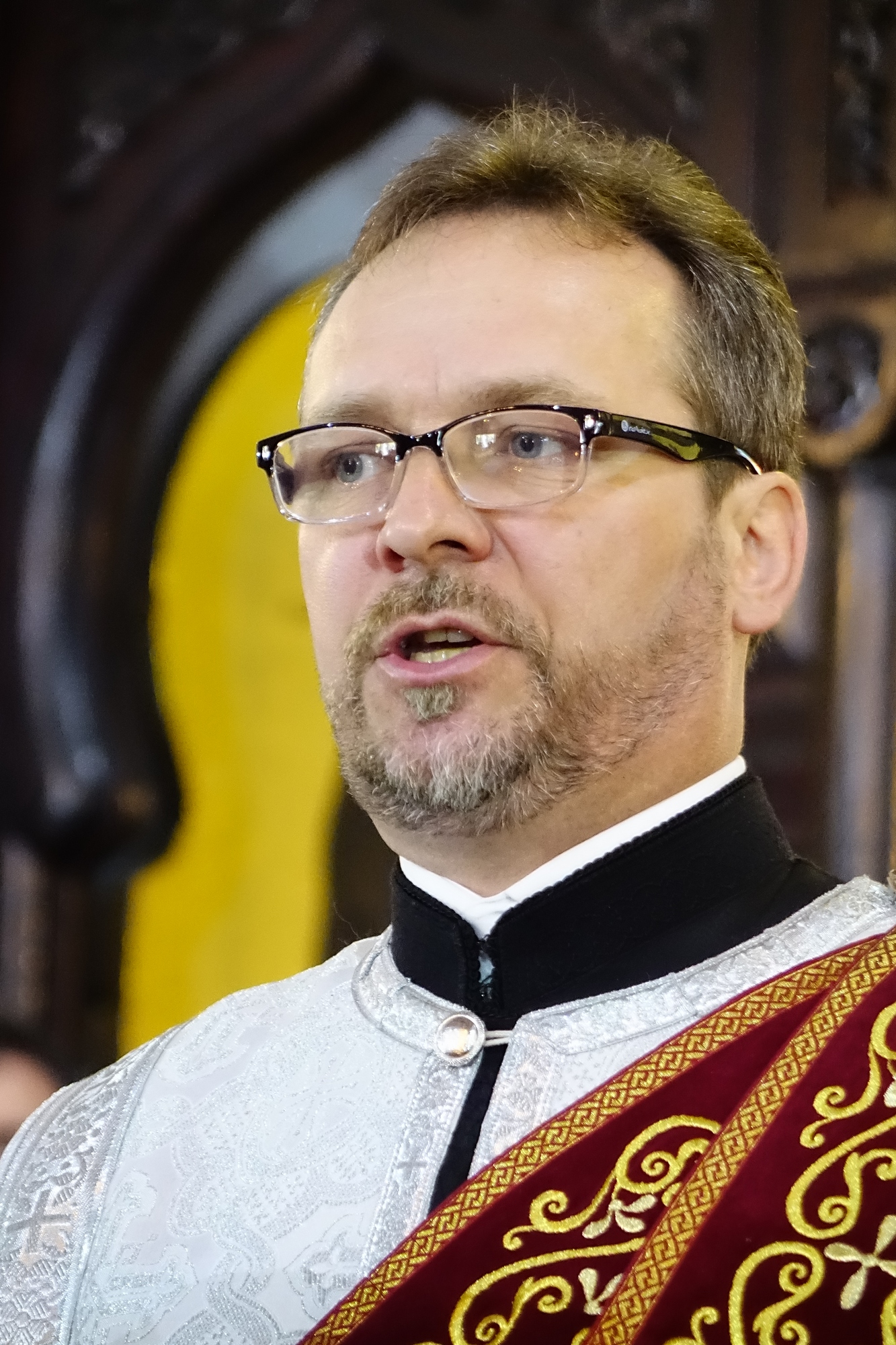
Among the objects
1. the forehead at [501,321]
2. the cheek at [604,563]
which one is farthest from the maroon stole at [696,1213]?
the forehead at [501,321]

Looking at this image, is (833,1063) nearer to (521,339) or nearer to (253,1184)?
(253,1184)

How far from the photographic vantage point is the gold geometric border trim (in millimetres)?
1257

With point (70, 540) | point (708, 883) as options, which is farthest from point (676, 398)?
point (70, 540)

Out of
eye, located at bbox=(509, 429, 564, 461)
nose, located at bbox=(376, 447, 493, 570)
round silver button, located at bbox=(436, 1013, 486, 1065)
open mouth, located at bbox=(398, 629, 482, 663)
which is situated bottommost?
round silver button, located at bbox=(436, 1013, 486, 1065)

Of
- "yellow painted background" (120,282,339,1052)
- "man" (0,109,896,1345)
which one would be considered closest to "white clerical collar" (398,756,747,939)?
"man" (0,109,896,1345)

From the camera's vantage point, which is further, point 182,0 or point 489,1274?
point 182,0

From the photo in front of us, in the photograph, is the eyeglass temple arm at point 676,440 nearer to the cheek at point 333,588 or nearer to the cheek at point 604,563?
the cheek at point 604,563

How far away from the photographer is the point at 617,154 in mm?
1771

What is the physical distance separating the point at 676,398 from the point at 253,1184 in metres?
0.78

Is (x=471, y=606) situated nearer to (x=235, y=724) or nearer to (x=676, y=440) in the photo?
(x=676, y=440)

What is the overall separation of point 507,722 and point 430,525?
17 centimetres

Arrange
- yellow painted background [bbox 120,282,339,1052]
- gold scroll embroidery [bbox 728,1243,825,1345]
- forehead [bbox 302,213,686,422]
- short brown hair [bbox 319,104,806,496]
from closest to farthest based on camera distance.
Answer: gold scroll embroidery [bbox 728,1243,825,1345], forehead [bbox 302,213,686,422], short brown hair [bbox 319,104,806,496], yellow painted background [bbox 120,282,339,1052]

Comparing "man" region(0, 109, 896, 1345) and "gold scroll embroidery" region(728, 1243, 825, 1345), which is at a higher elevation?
"man" region(0, 109, 896, 1345)

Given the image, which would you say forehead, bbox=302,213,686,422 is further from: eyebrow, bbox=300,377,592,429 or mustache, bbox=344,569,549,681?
mustache, bbox=344,569,549,681
